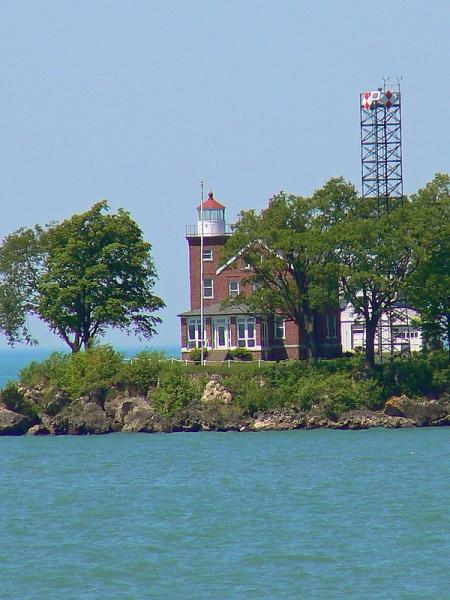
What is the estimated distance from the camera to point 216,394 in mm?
81625

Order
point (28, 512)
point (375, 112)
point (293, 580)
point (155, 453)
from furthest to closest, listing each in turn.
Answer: point (375, 112)
point (155, 453)
point (28, 512)
point (293, 580)

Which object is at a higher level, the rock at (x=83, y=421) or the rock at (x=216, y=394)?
the rock at (x=216, y=394)

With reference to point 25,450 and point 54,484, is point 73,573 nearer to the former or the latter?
point 54,484

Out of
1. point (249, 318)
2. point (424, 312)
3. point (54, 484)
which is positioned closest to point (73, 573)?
point (54, 484)

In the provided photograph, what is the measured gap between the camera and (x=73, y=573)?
42.9m

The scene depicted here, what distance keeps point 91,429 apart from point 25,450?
6.69 metres

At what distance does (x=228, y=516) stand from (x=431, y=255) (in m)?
31.8

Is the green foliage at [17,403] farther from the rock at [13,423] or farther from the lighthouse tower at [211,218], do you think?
the lighthouse tower at [211,218]

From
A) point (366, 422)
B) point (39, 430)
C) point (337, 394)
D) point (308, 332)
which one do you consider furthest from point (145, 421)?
point (366, 422)

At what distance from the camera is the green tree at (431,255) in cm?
8038

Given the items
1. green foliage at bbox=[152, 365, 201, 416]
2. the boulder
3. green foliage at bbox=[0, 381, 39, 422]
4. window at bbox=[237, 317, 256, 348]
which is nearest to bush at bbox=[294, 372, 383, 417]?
green foliage at bbox=[152, 365, 201, 416]

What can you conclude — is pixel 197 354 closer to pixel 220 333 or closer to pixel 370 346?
pixel 220 333

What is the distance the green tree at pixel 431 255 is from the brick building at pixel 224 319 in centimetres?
1004

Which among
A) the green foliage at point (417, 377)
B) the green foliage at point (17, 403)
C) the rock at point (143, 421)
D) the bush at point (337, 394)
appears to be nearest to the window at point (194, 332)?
the rock at point (143, 421)
